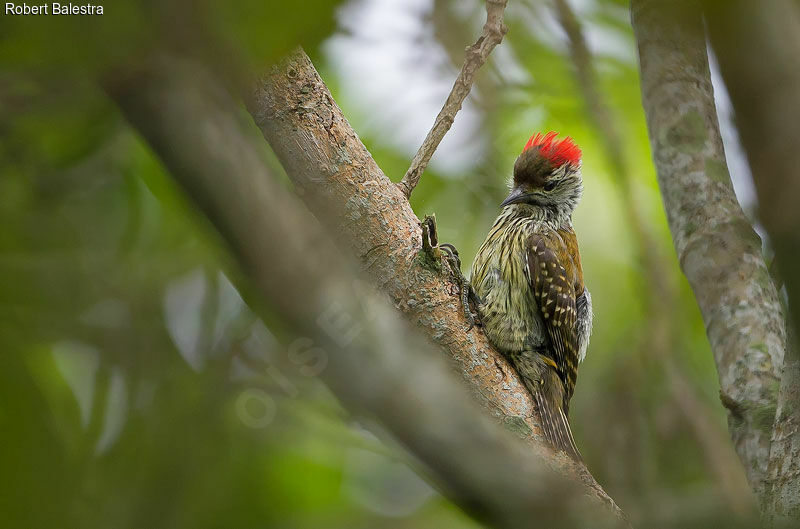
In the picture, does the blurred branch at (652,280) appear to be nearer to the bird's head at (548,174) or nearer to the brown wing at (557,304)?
the brown wing at (557,304)

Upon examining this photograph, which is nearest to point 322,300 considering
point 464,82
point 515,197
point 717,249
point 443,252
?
point 464,82

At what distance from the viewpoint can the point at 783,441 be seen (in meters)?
2.37

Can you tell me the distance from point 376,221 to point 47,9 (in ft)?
6.91

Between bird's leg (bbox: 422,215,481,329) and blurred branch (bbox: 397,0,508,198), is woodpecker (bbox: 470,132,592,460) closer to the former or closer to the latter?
bird's leg (bbox: 422,215,481,329)

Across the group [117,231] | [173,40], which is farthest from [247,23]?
[117,231]

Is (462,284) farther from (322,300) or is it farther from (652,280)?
(322,300)

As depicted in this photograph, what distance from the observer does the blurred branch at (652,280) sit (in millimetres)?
4062

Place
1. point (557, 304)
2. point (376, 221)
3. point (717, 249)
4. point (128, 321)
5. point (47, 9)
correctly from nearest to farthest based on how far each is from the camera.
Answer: point (47, 9) < point (128, 321) < point (376, 221) < point (717, 249) < point (557, 304)

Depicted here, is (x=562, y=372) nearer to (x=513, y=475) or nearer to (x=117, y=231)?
(x=117, y=231)

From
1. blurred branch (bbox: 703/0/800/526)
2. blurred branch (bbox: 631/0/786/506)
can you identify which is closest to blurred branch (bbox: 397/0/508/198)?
blurred branch (bbox: 631/0/786/506)

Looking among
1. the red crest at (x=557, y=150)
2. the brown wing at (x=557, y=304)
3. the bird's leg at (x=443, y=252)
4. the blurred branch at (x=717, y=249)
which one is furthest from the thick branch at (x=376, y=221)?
the red crest at (x=557, y=150)

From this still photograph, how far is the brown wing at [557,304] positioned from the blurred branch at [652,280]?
401 mm

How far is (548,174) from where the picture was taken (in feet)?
16.6

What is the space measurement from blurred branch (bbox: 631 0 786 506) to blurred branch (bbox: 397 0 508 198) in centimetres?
51
